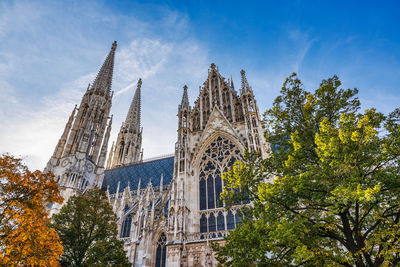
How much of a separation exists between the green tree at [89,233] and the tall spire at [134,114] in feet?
135

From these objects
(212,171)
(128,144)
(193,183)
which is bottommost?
(193,183)

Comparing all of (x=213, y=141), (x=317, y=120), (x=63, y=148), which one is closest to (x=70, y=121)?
(x=63, y=148)

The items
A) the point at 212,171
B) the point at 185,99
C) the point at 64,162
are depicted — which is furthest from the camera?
the point at 64,162

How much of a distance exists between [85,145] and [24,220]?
2972 cm

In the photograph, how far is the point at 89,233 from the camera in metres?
13.4

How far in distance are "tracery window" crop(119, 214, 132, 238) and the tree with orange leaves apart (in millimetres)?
16279

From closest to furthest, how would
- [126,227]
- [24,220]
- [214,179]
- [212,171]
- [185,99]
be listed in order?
[24,220] → [214,179] → [212,171] → [185,99] → [126,227]

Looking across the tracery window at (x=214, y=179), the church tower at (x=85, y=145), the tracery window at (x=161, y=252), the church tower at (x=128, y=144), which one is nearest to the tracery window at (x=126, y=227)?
the tracery window at (x=161, y=252)

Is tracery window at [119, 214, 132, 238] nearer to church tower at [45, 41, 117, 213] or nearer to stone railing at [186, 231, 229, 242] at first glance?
church tower at [45, 41, 117, 213]

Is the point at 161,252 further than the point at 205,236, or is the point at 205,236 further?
the point at 161,252

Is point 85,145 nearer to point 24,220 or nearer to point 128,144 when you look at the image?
point 128,144

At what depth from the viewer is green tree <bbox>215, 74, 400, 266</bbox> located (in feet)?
22.3

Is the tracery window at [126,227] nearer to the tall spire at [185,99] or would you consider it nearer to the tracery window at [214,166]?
the tracery window at [214,166]

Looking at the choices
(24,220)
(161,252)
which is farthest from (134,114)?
(24,220)
